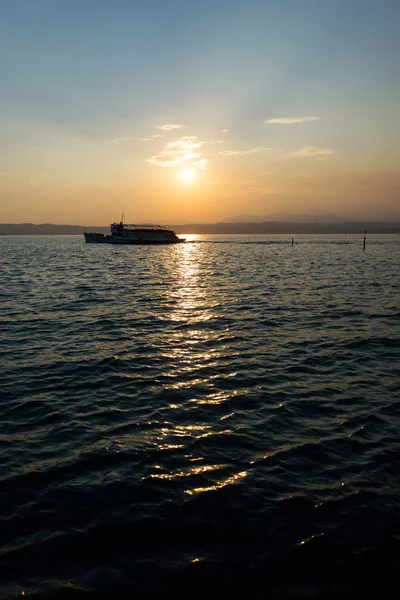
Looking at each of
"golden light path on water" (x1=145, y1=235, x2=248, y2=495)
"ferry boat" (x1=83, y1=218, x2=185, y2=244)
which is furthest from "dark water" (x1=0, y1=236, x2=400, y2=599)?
"ferry boat" (x1=83, y1=218, x2=185, y2=244)

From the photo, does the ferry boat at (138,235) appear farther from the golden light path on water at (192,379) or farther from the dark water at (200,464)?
the dark water at (200,464)

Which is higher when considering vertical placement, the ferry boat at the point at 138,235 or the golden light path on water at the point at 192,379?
the ferry boat at the point at 138,235

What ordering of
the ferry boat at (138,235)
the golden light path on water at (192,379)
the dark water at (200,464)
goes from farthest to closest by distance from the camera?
the ferry boat at (138,235) → the golden light path on water at (192,379) → the dark water at (200,464)

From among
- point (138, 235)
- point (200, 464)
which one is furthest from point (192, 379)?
point (138, 235)

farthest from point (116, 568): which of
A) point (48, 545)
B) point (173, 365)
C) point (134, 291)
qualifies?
point (134, 291)

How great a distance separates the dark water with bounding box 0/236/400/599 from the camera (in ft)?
22.4

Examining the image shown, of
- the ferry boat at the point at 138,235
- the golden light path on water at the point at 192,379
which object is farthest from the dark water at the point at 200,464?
the ferry boat at the point at 138,235

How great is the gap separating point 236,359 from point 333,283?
1245 inches

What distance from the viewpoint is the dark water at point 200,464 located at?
6836 mm

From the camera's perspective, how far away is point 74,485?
9.19 m

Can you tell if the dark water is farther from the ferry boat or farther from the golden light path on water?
the ferry boat

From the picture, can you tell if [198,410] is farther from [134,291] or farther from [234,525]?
[134,291]

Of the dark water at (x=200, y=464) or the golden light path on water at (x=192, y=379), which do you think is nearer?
the dark water at (x=200, y=464)

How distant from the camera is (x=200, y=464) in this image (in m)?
10.1
